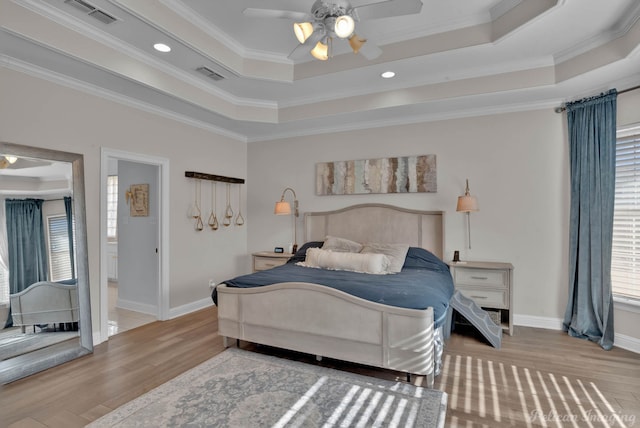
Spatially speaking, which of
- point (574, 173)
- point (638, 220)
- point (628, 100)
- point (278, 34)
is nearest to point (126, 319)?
point (278, 34)

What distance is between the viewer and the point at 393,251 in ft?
12.7

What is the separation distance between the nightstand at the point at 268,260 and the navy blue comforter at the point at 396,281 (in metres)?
0.61

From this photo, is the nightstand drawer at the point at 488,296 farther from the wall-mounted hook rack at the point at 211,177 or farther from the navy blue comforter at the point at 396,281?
the wall-mounted hook rack at the point at 211,177

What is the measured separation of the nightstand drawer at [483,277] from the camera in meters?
3.61

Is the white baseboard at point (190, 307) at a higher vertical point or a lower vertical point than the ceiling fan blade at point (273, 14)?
lower

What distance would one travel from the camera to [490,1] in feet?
9.16

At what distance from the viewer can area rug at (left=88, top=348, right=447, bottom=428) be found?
2.10 metres

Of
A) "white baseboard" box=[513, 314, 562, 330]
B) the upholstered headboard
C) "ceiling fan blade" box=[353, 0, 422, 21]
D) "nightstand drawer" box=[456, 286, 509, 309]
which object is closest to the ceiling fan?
"ceiling fan blade" box=[353, 0, 422, 21]

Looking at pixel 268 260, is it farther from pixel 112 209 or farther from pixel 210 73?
pixel 112 209

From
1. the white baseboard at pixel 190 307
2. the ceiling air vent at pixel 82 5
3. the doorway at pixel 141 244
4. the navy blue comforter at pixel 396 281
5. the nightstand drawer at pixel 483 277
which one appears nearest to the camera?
the ceiling air vent at pixel 82 5

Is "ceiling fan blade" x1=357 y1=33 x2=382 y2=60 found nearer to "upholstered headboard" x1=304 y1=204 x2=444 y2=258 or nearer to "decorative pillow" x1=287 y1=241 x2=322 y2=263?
"upholstered headboard" x1=304 y1=204 x2=444 y2=258

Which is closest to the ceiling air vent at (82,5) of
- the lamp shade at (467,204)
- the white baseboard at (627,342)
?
the lamp shade at (467,204)

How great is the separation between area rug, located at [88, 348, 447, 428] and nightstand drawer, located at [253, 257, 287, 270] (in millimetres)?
1959

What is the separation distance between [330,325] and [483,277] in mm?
1993
